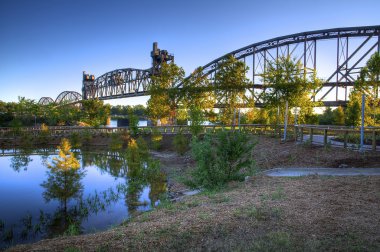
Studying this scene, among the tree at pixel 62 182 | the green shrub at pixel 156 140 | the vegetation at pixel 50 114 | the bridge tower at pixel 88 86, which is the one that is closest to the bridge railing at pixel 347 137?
the tree at pixel 62 182

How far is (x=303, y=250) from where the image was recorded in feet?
15.1

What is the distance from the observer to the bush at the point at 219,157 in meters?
10.8

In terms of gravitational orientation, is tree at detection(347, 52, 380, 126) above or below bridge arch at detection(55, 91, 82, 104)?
→ below

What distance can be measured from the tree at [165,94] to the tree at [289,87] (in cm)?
1697

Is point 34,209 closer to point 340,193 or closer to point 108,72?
point 340,193

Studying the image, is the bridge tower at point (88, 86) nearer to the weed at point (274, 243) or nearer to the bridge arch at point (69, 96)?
the bridge arch at point (69, 96)

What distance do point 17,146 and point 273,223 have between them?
1667 inches

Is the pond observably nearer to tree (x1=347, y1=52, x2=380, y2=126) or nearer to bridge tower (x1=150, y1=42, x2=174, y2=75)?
tree (x1=347, y1=52, x2=380, y2=126)

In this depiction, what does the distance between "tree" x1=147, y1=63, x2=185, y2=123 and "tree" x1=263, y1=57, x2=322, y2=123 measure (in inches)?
668

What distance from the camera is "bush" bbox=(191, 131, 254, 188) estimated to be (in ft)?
35.4

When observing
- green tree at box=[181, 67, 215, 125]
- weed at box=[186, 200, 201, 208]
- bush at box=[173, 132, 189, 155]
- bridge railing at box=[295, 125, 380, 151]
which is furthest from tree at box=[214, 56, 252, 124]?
weed at box=[186, 200, 201, 208]

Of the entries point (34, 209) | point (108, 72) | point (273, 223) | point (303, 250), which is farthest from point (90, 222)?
point (108, 72)

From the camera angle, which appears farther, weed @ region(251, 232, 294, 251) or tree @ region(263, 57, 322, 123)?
tree @ region(263, 57, 322, 123)

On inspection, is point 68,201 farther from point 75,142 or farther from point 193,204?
point 75,142
